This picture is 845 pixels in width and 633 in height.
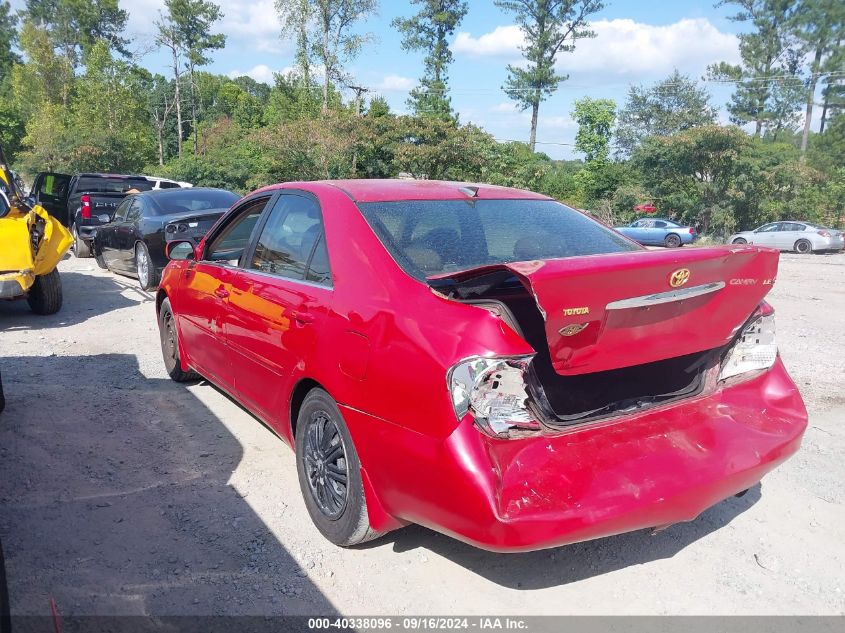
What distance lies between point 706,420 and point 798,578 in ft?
2.77

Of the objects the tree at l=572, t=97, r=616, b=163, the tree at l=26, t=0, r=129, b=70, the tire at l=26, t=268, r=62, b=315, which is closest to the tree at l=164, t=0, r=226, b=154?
the tree at l=26, t=0, r=129, b=70

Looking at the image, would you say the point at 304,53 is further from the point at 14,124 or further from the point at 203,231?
the point at 203,231

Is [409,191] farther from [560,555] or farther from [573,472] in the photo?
[560,555]

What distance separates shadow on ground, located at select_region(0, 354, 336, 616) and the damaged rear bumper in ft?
2.39

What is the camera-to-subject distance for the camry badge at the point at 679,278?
2459mm

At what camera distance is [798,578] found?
2883 mm

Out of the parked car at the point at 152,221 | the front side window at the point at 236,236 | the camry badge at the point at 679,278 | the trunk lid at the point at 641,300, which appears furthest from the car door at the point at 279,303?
the parked car at the point at 152,221

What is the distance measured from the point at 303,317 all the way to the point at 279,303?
0.32 meters

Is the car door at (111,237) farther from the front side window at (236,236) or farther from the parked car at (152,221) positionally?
the front side window at (236,236)

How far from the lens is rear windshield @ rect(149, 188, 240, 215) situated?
32.6 feet

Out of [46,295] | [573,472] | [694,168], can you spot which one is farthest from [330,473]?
[694,168]

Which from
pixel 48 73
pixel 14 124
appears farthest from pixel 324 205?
pixel 14 124

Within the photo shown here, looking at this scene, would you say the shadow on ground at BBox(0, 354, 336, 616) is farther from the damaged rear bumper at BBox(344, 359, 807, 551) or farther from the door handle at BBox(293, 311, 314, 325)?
the door handle at BBox(293, 311, 314, 325)

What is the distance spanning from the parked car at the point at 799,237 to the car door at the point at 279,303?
23097 millimetres
